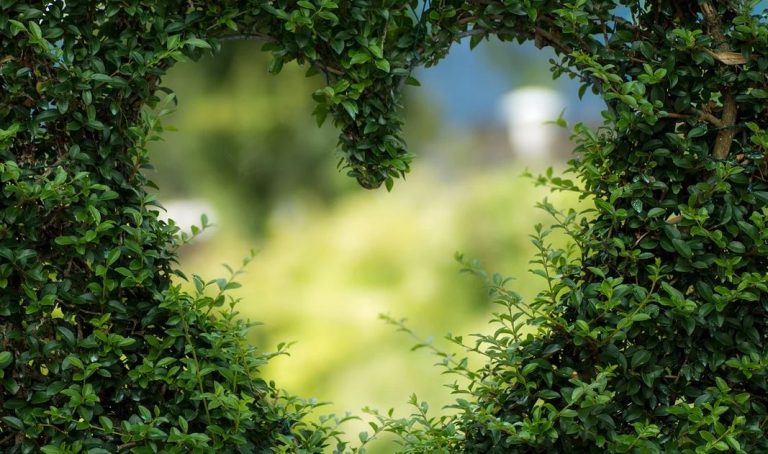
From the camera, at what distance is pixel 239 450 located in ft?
5.77

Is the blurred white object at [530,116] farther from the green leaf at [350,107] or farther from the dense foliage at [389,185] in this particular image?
the green leaf at [350,107]

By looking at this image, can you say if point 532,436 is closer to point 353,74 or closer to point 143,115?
point 353,74

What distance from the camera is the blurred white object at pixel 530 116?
659cm

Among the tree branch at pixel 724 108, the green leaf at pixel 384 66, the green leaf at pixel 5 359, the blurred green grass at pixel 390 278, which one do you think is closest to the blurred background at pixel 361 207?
the blurred green grass at pixel 390 278

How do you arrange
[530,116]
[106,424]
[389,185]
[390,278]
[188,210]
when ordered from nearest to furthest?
[106,424] → [389,185] → [390,278] → [530,116] → [188,210]

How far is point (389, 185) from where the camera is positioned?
1878 millimetres

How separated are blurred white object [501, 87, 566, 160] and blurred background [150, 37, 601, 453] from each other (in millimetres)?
14

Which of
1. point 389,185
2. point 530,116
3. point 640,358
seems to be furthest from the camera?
point 530,116

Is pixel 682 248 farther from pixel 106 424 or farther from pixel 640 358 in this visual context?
pixel 106 424

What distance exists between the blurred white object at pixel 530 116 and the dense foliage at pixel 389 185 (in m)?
4.74

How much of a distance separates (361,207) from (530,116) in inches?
61.9

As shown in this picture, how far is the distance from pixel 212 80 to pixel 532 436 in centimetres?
572

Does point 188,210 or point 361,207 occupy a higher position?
point 188,210

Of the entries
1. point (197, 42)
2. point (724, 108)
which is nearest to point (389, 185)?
point (197, 42)
